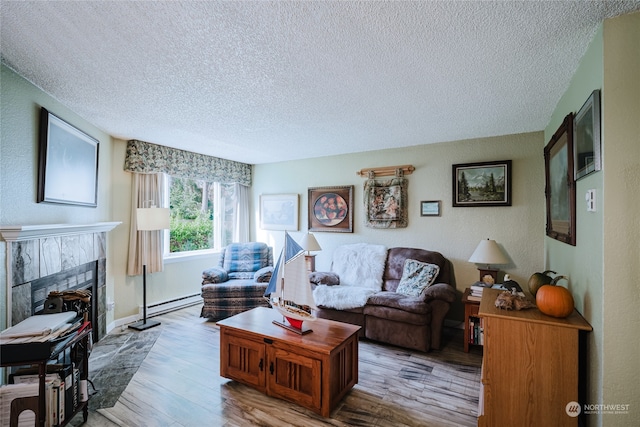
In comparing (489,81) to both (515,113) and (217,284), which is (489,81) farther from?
(217,284)

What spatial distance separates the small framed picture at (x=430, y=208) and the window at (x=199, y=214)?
3.33m

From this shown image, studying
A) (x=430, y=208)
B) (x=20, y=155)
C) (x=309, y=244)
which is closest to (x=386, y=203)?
(x=430, y=208)

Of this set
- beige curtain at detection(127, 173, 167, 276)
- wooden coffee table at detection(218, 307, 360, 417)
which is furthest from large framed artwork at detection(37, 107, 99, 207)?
wooden coffee table at detection(218, 307, 360, 417)

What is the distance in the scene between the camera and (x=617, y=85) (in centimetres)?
147

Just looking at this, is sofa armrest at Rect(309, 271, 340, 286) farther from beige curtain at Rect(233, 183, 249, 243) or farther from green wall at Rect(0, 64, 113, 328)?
green wall at Rect(0, 64, 113, 328)

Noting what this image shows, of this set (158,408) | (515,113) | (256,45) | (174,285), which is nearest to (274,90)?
(256,45)

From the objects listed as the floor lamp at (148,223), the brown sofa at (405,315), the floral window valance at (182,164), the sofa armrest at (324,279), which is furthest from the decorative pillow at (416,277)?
the floral window valance at (182,164)

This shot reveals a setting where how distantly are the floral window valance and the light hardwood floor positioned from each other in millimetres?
2346

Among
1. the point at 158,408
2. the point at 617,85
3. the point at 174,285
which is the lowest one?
the point at 158,408

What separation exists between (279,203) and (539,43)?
4.21m

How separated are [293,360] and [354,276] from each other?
79.5 inches

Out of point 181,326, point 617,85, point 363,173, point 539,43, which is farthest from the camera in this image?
point 363,173

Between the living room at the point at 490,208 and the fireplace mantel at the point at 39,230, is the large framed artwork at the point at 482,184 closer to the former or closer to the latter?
the living room at the point at 490,208

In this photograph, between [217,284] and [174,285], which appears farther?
[174,285]
